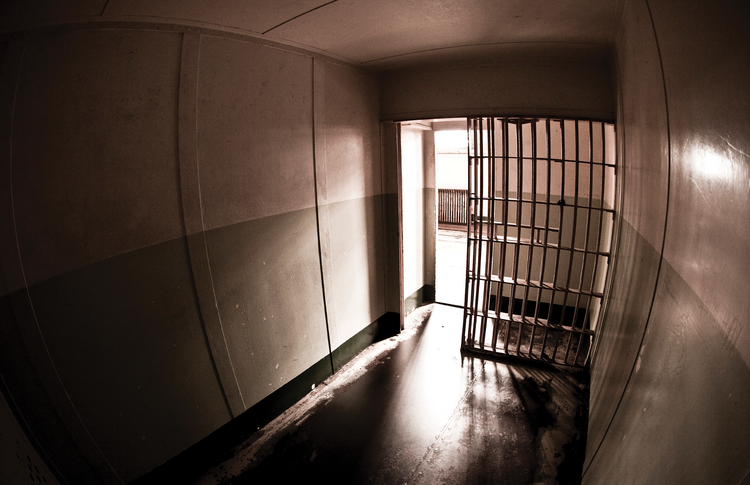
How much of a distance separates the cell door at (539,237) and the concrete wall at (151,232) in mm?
1769

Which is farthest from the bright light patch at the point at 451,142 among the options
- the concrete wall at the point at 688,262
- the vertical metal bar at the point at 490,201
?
the concrete wall at the point at 688,262

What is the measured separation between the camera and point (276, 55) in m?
2.58

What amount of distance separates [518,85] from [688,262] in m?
2.70

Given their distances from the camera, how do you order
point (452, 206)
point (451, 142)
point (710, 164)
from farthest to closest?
1. point (452, 206)
2. point (451, 142)
3. point (710, 164)

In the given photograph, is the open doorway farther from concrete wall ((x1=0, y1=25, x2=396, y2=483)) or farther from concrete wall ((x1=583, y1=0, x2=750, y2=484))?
concrete wall ((x1=583, y1=0, x2=750, y2=484))

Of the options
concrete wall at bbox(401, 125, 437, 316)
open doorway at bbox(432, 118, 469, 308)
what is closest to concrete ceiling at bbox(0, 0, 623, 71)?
concrete wall at bbox(401, 125, 437, 316)

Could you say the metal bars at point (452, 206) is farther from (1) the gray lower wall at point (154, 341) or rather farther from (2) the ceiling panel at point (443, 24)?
(1) the gray lower wall at point (154, 341)

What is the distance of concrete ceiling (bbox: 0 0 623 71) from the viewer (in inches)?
65.0

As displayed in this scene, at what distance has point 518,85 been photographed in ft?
10.3

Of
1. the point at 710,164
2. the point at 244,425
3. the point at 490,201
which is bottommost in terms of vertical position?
the point at 244,425

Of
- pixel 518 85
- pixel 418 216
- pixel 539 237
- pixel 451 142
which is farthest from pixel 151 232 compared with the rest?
pixel 451 142

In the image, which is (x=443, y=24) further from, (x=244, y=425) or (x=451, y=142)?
(x=451, y=142)

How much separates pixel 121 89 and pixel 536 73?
A: 10.8ft

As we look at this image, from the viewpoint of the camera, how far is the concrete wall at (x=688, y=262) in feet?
2.36
